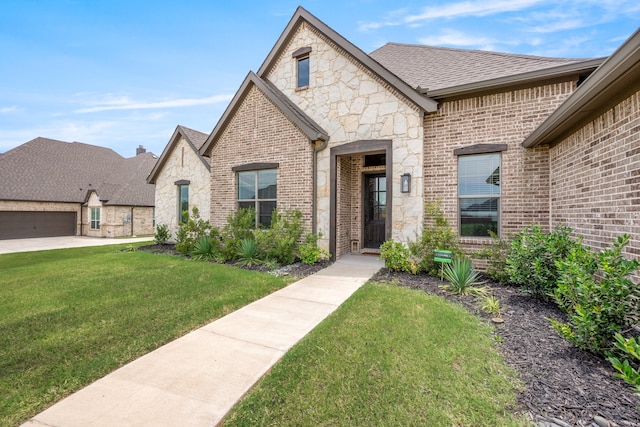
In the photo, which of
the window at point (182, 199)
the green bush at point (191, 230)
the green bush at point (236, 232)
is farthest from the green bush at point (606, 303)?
the window at point (182, 199)

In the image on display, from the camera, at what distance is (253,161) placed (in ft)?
29.4

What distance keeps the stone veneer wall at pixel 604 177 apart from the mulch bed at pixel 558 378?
1.41 metres

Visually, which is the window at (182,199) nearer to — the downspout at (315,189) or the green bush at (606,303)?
the downspout at (315,189)

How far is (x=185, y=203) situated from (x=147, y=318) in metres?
10.0

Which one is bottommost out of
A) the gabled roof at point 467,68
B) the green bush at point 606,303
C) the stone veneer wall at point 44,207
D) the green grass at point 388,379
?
the green grass at point 388,379

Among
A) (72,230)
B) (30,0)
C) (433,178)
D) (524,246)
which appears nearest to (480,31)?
(433,178)

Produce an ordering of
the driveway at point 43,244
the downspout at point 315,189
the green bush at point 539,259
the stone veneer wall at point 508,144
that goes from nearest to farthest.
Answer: the green bush at point 539,259
the stone veneer wall at point 508,144
the downspout at point 315,189
the driveway at point 43,244

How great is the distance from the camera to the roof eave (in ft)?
18.5

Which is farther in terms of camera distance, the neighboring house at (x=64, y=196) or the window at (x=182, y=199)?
the neighboring house at (x=64, y=196)

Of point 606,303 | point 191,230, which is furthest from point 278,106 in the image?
point 606,303

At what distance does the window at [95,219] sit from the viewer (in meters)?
20.8

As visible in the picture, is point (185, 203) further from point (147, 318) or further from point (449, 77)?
point (449, 77)

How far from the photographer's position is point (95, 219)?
68.9ft

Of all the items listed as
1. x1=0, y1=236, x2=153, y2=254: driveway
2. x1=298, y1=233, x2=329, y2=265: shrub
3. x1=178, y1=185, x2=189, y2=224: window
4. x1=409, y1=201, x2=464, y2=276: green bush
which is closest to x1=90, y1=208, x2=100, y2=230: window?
x1=0, y1=236, x2=153, y2=254: driveway
